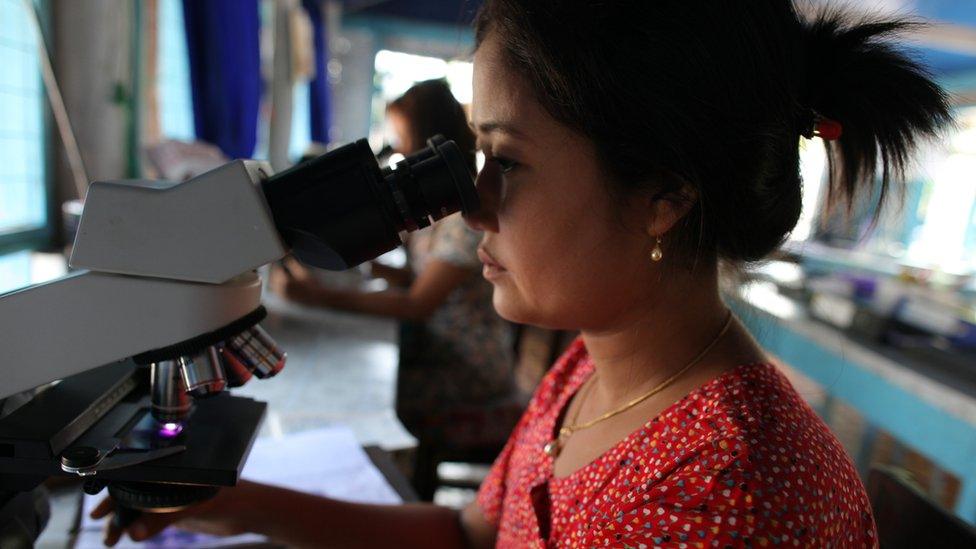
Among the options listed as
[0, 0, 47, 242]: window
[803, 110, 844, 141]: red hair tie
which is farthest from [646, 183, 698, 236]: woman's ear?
[0, 0, 47, 242]: window

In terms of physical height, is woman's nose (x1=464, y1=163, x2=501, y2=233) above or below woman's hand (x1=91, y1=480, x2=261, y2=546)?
above

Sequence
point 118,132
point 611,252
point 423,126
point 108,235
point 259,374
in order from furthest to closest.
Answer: point 118,132 → point 423,126 → point 611,252 → point 259,374 → point 108,235

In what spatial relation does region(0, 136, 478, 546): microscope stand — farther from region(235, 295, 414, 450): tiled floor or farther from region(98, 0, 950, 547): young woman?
region(235, 295, 414, 450): tiled floor

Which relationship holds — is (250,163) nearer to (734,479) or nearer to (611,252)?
(611,252)

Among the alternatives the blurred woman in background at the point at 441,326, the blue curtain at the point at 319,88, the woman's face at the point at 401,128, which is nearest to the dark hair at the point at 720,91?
the woman's face at the point at 401,128

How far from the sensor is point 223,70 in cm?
386

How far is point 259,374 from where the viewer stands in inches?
24.4

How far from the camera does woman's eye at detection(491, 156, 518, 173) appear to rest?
0.71 metres

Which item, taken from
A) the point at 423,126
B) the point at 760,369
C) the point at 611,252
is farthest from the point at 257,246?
the point at 423,126

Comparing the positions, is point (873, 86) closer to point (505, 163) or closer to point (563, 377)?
point (505, 163)

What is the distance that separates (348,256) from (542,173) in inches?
9.9

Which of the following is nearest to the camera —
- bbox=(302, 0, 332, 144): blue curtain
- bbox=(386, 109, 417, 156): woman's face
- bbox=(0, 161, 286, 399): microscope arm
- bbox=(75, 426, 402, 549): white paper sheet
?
bbox=(0, 161, 286, 399): microscope arm

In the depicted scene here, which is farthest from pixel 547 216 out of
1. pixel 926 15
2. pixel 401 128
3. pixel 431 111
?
pixel 401 128

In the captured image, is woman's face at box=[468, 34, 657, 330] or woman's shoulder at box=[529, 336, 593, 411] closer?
woman's face at box=[468, 34, 657, 330]
